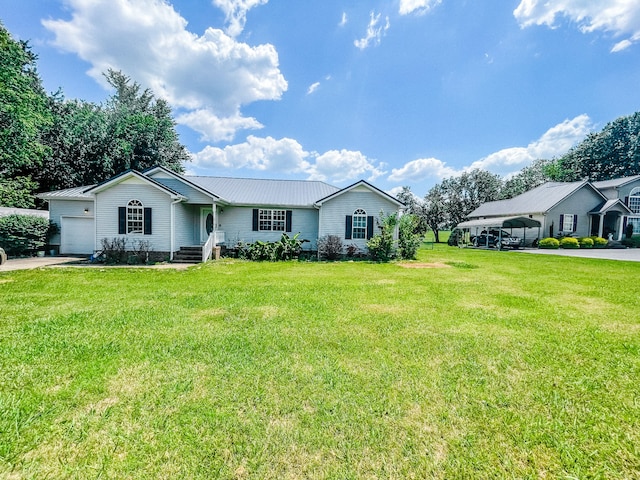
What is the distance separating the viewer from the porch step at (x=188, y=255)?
14188 millimetres

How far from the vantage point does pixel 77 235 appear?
16281mm

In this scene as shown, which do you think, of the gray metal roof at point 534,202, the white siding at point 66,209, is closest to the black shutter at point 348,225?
the white siding at point 66,209

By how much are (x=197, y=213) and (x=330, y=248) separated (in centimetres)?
808

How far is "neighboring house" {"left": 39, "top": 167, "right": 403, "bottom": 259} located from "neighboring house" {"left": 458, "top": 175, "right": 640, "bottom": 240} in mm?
16220

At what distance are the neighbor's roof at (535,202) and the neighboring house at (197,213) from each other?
18617mm

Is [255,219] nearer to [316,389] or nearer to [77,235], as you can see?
[77,235]

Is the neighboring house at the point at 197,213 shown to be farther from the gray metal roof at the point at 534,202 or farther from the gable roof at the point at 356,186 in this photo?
the gray metal roof at the point at 534,202

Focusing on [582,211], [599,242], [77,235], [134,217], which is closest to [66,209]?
[77,235]

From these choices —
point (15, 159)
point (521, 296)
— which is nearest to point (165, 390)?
point (521, 296)

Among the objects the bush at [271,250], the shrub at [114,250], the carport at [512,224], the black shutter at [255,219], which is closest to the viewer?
the shrub at [114,250]

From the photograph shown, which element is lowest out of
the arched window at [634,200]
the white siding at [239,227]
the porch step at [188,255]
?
the porch step at [188,255]

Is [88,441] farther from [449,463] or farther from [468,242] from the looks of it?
[468,242]

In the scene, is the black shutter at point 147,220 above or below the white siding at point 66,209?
below

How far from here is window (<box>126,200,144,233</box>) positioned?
1408 cm
